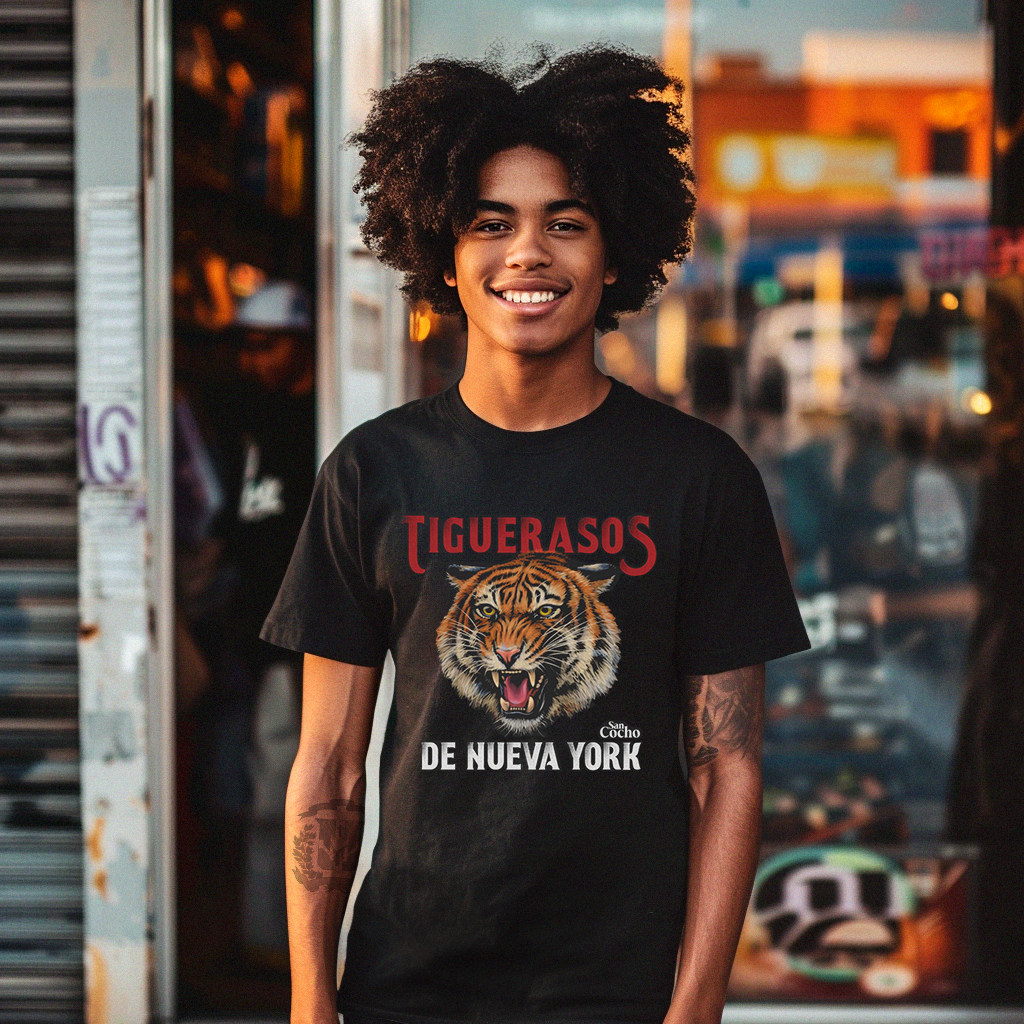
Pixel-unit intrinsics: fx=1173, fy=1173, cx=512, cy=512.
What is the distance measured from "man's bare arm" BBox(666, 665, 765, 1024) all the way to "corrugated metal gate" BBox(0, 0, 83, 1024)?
244 cm

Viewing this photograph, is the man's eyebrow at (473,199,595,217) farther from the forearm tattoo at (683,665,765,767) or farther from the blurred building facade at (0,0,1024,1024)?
the blurred building facade at (0,0,1024,1024)

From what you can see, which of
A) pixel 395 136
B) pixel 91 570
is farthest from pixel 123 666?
pixel 395 136

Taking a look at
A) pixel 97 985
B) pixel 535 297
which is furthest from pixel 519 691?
pixel 97 985

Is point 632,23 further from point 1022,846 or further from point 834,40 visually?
point 1022,846

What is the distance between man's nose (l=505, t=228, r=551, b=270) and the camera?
1907mm

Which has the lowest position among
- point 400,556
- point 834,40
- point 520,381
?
point 400,556

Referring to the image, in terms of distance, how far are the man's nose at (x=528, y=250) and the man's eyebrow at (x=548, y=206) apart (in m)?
0.04

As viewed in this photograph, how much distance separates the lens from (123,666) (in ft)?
11.8

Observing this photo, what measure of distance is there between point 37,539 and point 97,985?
1392 millimetres

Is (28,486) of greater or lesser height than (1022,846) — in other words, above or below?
above

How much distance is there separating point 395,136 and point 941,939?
3135 millimetres

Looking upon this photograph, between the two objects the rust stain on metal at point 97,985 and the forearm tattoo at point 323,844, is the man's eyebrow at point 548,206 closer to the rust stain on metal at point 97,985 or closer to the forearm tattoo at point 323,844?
the forearm tattoo at point 323,844

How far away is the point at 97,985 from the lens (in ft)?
11.9

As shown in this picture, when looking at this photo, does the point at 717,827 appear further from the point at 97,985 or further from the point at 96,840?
the point at 97,985
